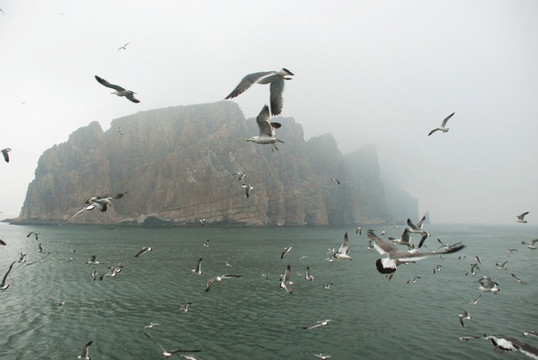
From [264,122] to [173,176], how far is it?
134109 millimetres

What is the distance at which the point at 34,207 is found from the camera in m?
147

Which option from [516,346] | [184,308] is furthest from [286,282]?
[516,346]

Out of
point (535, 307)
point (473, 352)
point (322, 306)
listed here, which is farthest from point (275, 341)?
point (535, 307)

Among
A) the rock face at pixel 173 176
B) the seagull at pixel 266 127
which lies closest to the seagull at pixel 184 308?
the seagull at pixel 266 127

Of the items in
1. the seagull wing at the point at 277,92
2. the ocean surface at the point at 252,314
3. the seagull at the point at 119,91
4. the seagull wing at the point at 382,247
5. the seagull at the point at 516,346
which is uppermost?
the seagull at the point at 119,91

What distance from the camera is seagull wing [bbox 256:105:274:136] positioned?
11.5 m

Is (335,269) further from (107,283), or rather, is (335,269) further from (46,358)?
(46,358)

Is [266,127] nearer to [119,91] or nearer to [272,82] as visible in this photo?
[272,82]

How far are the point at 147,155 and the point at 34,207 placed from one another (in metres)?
58.1

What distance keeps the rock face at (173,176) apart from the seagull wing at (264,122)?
119645 mm

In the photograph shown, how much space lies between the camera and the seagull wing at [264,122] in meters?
11.5

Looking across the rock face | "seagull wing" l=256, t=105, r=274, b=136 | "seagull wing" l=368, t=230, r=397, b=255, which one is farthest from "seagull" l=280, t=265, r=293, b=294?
the rock face

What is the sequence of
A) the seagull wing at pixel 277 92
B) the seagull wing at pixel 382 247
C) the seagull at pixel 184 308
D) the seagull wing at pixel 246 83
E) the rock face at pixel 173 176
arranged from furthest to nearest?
the rock face at pixel 173 176 → the seagull at pixel 184 308 → the seagull wing at pixel 277 92 → the seagull wing at pixel 382 247 → the seagull wing at pixel 246 83

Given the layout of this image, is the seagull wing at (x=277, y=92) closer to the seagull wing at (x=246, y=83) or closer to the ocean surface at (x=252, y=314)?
the seagull wing at (x=246, y=83)
